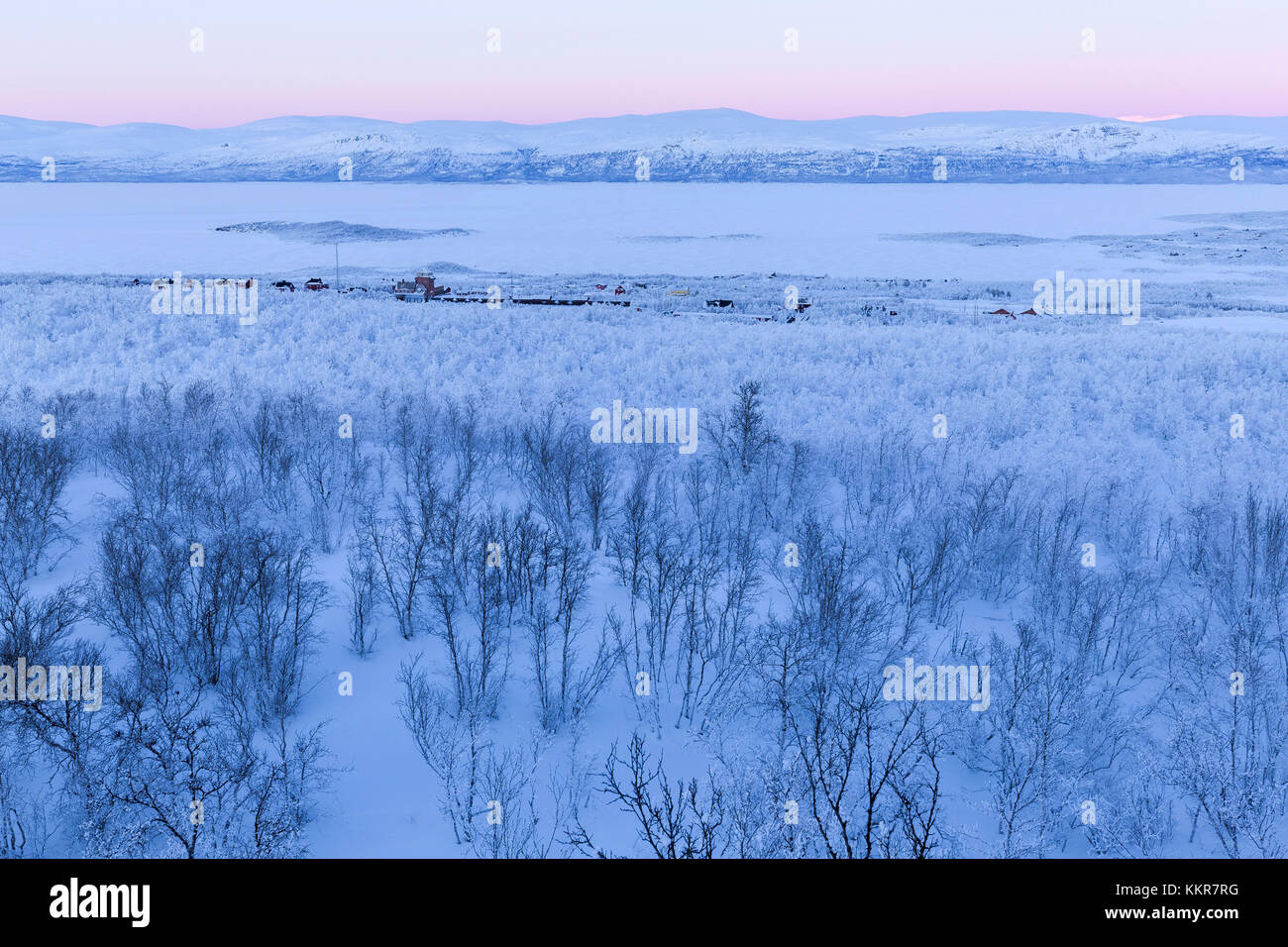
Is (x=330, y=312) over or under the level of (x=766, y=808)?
over

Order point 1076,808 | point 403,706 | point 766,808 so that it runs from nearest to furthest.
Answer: point 766,808, point 1076,808, point 403,706

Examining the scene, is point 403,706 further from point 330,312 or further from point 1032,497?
point 330,312

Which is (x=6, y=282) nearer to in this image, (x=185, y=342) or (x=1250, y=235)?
(x=185, y=342)

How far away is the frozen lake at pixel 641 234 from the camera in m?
86.5

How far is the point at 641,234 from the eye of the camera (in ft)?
403

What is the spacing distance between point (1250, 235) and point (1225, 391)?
103m

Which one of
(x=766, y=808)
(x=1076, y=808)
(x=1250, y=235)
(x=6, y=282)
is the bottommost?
(x=1076, y=808)

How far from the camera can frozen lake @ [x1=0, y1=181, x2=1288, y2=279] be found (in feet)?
284

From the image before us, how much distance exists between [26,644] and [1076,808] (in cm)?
1704

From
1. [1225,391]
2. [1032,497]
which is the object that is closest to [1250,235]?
[1225,391]

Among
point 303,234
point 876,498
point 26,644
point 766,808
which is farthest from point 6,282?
point 766,808

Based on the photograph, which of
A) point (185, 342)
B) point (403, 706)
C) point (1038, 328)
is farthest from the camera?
point (1038, 328)
